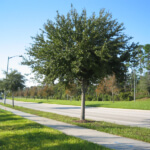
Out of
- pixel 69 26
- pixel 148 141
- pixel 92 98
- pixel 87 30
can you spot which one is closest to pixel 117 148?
pixel 148 141

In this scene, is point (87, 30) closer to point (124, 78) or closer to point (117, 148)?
point (124, 78)

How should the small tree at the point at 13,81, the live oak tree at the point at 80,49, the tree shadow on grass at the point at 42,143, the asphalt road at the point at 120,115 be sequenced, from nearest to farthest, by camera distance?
the tree shadow on grass at the point at 42,143, the live oak tree at the point at 80,49, the asphalt road at the point at 120,115, the small tree at the point at 13,81

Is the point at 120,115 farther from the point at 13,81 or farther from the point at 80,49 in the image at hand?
the point at 13,81

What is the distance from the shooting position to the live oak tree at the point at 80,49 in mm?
10227

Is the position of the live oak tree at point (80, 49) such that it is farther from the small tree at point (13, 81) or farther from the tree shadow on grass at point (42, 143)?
the small tree at point (13, 81)

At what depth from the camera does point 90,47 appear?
10516mm

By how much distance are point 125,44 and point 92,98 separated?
132 ft

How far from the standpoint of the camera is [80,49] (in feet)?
33.4

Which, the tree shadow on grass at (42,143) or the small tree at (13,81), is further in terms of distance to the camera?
the small tree at (13,81)

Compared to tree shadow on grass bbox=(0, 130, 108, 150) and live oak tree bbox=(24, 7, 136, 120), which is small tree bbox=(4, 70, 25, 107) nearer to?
live oak tree bbox=(24, 7, 136, 120)

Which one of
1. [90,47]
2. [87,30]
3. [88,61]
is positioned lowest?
[88,61]

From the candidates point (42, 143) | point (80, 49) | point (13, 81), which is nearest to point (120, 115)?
point (80, 49)

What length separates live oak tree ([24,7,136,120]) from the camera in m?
10.2

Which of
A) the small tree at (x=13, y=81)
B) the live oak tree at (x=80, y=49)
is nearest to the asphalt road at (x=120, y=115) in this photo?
the live oak tree at (x=80, y=49)
